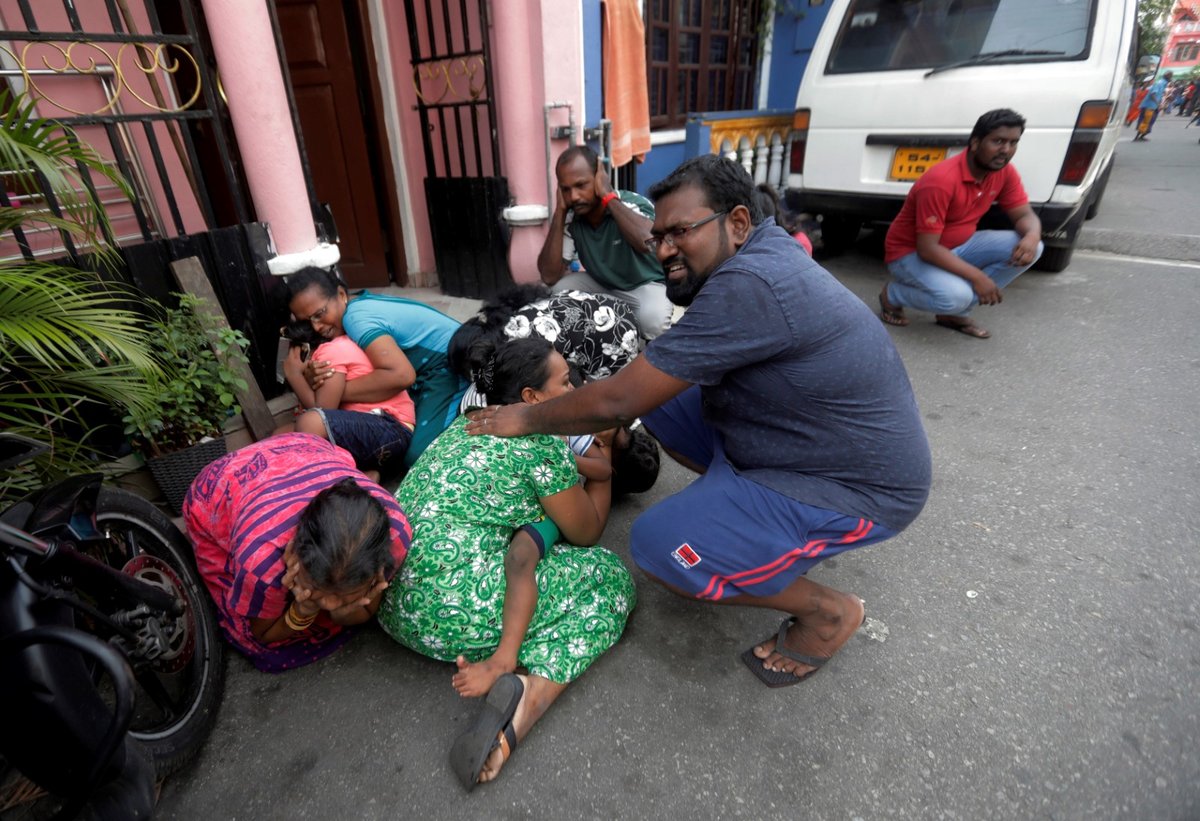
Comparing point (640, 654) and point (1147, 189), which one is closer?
point (640, 654)

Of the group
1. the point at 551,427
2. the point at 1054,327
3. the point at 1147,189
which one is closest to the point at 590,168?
the point at 551,427

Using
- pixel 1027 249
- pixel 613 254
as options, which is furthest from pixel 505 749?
pixel 1027 249

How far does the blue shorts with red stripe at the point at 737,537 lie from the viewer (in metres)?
1.60

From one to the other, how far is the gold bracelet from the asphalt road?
11.6 inches

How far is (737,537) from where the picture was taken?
161 centimetres

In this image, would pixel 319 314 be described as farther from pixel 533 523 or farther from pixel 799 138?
pixel 799 138

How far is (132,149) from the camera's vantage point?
3.32 meters

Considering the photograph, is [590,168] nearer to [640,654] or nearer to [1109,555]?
[640,654]

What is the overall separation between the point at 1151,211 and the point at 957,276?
5.01m

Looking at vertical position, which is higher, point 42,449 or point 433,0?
point 433,0

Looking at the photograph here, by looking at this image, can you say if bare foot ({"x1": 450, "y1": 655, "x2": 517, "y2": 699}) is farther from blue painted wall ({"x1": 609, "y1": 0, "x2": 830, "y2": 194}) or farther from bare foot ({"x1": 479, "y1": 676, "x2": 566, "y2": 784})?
blue painted wall ({"x1": 609, "y1": 0, "x2": 830, "y2": 194})

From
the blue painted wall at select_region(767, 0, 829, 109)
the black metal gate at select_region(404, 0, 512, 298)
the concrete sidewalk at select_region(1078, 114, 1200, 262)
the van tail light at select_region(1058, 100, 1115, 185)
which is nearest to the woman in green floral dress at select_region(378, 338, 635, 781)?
the black metal gate at select_region(404, 0, 512, 298)

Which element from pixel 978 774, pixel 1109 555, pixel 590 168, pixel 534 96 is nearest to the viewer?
pixel 978 774

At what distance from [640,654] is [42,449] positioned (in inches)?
61.5
